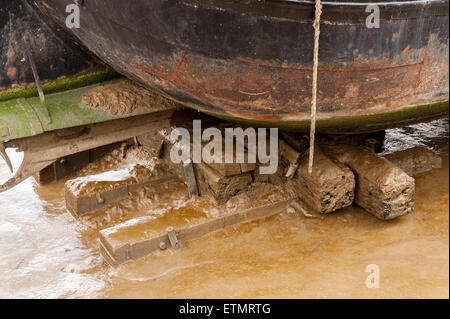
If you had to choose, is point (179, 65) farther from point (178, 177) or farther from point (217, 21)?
point (178, 177)

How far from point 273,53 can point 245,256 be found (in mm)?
1097

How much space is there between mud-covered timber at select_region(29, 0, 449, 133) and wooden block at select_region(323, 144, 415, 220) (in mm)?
293

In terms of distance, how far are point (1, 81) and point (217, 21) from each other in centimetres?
118

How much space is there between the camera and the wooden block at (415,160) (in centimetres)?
362

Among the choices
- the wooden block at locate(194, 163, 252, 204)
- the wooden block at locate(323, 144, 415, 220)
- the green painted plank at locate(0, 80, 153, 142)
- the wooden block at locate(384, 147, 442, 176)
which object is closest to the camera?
the green painted plank at locate(0, 80, 153, 142)

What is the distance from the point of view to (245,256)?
9.88 ft

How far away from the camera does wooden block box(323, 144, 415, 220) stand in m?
3.02

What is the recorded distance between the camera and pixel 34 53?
9.53 ft

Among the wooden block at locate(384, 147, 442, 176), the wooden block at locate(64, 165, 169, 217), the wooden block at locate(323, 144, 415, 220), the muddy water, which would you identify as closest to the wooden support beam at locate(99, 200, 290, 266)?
the muddy water

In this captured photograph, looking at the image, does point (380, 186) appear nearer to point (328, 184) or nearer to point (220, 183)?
point (328, 184)

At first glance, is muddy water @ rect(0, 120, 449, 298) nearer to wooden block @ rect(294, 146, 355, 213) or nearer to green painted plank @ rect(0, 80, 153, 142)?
wooden block @ rect(294, 146, 355, 213)

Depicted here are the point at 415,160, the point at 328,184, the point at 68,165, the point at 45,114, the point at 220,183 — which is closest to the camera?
the point at 45,114

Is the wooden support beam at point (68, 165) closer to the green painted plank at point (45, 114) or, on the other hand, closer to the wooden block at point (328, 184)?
the green painted plank at point (45, 114)

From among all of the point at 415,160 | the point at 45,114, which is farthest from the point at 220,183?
the point at 415,160
